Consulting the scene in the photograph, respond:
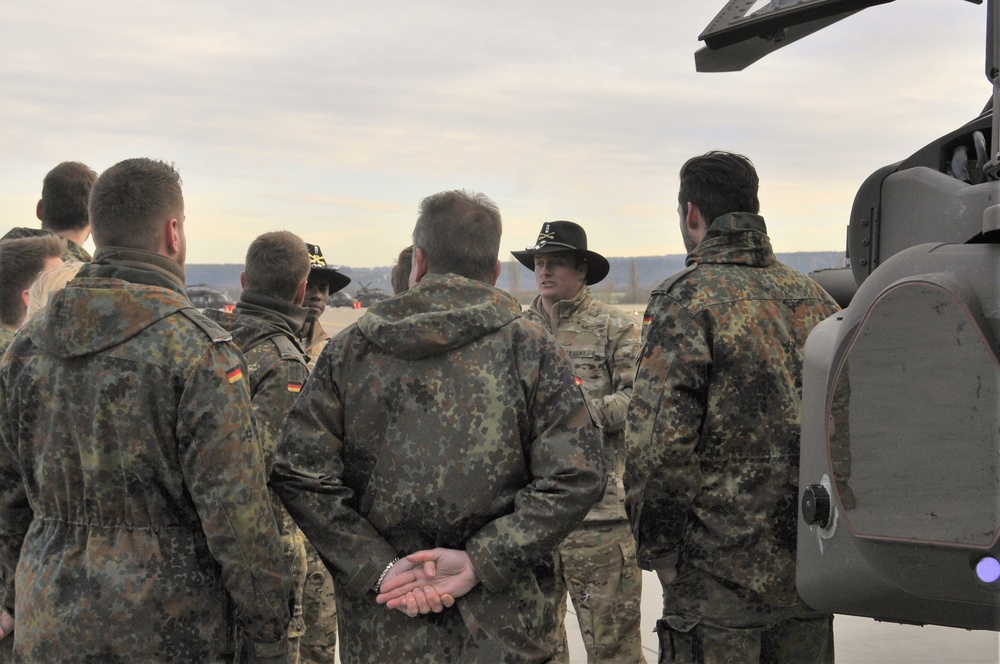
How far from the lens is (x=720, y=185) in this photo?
367cm

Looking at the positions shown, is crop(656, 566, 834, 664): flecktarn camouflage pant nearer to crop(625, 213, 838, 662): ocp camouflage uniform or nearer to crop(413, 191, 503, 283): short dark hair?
crop(625, 213, 838, 662): ocp camouflage uniform

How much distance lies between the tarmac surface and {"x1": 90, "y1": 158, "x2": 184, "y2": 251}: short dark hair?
12.3 ft

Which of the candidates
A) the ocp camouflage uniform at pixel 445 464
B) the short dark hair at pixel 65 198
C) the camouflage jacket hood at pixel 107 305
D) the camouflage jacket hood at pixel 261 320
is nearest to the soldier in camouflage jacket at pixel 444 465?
the ocp camouflage uniform at pixel 445 464

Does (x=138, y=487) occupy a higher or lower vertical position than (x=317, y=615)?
higher

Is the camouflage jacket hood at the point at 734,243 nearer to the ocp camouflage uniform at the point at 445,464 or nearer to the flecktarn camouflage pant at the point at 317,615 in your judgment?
the ocp camouflage uniform at the point at 445,464

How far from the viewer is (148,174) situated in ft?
9.78

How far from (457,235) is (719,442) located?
116 cm

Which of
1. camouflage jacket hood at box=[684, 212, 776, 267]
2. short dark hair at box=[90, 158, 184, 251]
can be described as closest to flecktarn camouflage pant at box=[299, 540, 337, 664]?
short dark hair at box=[90, 158, 184, 251]

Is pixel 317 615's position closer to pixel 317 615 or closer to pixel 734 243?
pixel 317 615

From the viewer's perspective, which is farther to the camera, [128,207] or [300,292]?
[300,292]


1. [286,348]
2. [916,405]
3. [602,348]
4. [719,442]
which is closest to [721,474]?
[719,442]

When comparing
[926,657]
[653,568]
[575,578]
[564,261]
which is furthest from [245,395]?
[926,657]

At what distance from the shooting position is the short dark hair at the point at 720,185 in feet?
12.0

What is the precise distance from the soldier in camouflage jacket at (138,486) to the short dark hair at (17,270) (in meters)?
1.44
